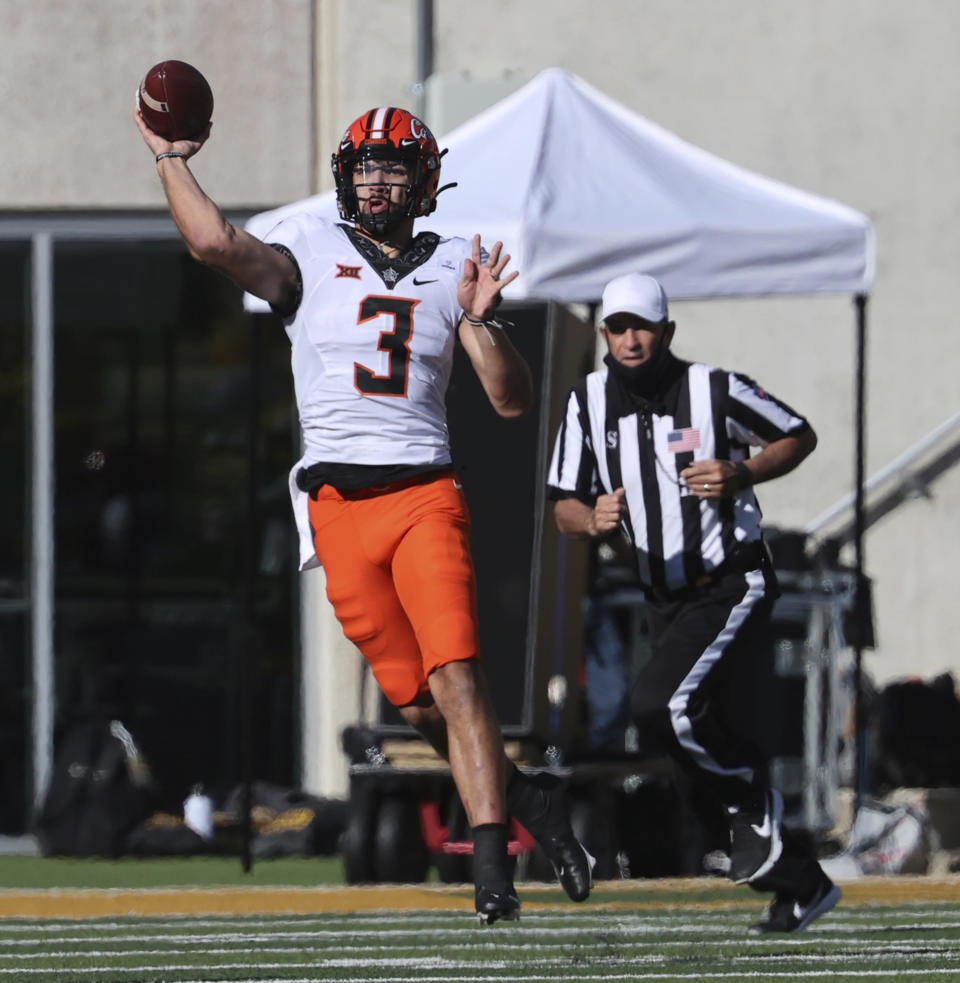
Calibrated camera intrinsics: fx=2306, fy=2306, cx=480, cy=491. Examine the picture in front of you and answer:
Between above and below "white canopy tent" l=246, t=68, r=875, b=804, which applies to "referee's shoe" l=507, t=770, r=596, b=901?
below

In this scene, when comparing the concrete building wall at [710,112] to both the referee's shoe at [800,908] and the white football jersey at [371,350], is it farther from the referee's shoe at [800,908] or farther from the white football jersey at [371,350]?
the white football jersey at [371,350]

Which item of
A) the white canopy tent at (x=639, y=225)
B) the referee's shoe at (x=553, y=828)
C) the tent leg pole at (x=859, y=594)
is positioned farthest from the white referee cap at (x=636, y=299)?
the tent leg pole at (x=859, y=594)

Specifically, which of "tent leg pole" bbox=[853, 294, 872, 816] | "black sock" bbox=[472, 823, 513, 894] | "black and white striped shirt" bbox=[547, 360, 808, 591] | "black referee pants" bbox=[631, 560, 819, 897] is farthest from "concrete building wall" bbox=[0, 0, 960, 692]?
"black sock" bbox=[472, 823, 513, 894]

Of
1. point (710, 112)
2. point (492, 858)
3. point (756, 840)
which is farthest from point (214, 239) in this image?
point (710, 112)

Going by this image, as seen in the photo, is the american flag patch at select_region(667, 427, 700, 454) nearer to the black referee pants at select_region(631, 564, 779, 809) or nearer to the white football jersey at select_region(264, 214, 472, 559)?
the black referee pants at select_region(631, 564, 779, 809)

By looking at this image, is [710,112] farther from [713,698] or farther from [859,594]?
[713,698]

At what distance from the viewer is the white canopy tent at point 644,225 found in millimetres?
7961

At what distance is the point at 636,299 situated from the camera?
19.9 ft

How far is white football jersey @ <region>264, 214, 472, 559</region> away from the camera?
529 cm

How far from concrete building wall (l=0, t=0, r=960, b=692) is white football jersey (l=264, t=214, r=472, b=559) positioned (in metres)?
5.59

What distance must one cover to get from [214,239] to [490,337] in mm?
666

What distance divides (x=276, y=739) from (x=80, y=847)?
1409 mm

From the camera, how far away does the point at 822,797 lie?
9.45 m

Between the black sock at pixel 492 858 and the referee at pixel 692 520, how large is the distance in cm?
91
